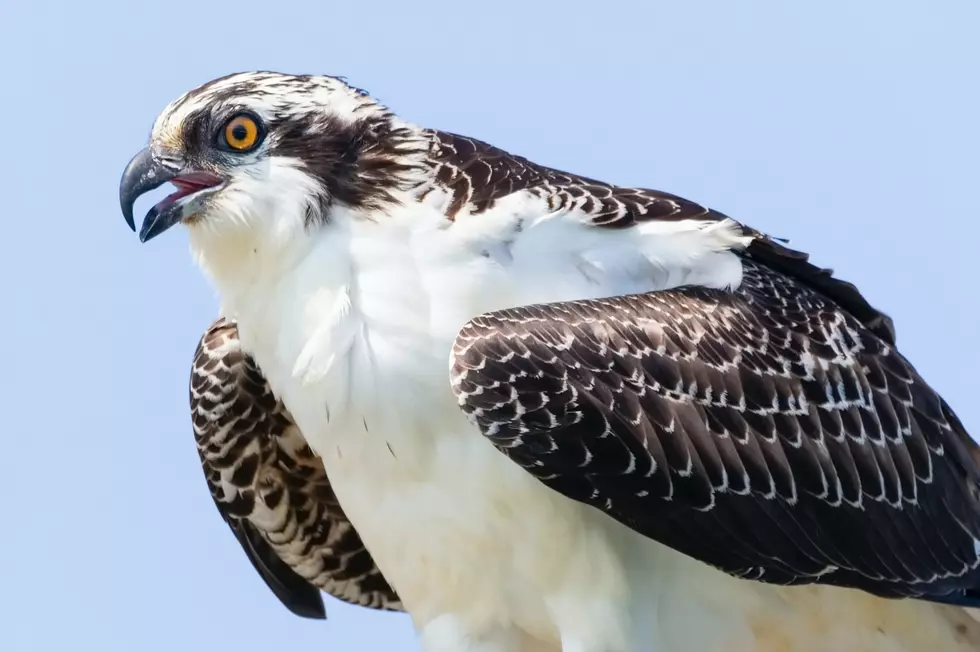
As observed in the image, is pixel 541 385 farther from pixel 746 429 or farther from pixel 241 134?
pixel 241 134

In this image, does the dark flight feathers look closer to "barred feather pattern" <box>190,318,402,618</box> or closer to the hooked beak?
the hooked beak

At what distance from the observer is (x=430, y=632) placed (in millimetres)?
8922

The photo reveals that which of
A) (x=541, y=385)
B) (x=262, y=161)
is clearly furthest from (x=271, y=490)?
(x=541, y=385)

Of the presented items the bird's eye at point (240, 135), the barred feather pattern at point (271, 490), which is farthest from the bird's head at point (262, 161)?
the barred feather pattern at point (271, 490)

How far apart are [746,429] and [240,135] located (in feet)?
8.75

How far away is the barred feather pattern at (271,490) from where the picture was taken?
9469 millimetres

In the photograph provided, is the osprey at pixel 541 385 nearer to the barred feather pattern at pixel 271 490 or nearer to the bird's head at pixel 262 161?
Answer: the bird's head at pixel 262 161

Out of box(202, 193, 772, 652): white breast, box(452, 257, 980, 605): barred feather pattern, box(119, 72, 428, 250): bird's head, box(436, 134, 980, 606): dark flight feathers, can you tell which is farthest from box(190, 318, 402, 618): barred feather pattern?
Answer: box(452, 257, 980, 605): barred feather pattern

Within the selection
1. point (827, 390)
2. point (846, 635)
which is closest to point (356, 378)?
point (827, 390)

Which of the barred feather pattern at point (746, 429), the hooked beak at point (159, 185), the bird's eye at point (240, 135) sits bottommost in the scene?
the barred feather pattern at point (746, 429)

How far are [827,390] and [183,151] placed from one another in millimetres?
3215

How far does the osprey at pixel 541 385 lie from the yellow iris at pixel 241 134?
1cm

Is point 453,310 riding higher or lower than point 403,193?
lower

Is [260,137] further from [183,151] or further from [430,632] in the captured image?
[430,632]
